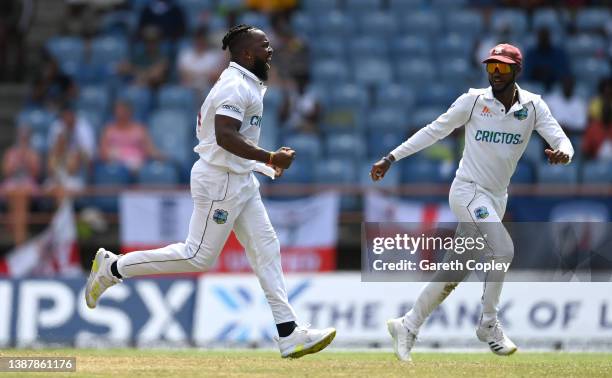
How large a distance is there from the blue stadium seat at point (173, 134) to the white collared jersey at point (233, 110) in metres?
8.90

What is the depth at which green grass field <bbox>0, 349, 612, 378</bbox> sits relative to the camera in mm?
9438

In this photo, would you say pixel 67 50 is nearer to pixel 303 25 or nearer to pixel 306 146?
pixel 303 25

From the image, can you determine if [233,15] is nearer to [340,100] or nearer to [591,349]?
[340,100]

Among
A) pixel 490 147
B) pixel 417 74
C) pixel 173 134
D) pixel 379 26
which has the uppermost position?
pixel 379 26

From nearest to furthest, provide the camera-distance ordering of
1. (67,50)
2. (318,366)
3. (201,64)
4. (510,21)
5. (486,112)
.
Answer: (318,366) < (486,112) < (201,64) < (67,50) < (510,21)

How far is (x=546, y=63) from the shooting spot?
66.9 feet

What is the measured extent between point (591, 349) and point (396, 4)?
9.27m

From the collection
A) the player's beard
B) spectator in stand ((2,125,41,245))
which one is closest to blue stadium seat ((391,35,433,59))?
spectator in stand ((2,125,41,245))

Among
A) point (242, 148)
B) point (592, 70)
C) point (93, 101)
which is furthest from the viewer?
point (592, 70)

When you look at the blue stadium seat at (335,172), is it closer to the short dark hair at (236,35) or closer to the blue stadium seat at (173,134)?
the blue stadium seat at (173,134)

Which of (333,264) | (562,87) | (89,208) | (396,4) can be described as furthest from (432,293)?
(396,4)

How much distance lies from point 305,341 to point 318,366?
21cm

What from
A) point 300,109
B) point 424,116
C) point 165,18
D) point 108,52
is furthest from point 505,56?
point 165,18

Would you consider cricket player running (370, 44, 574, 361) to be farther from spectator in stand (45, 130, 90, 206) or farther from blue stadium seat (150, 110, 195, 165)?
blue stadium seat (150, 110, 195, 165)
